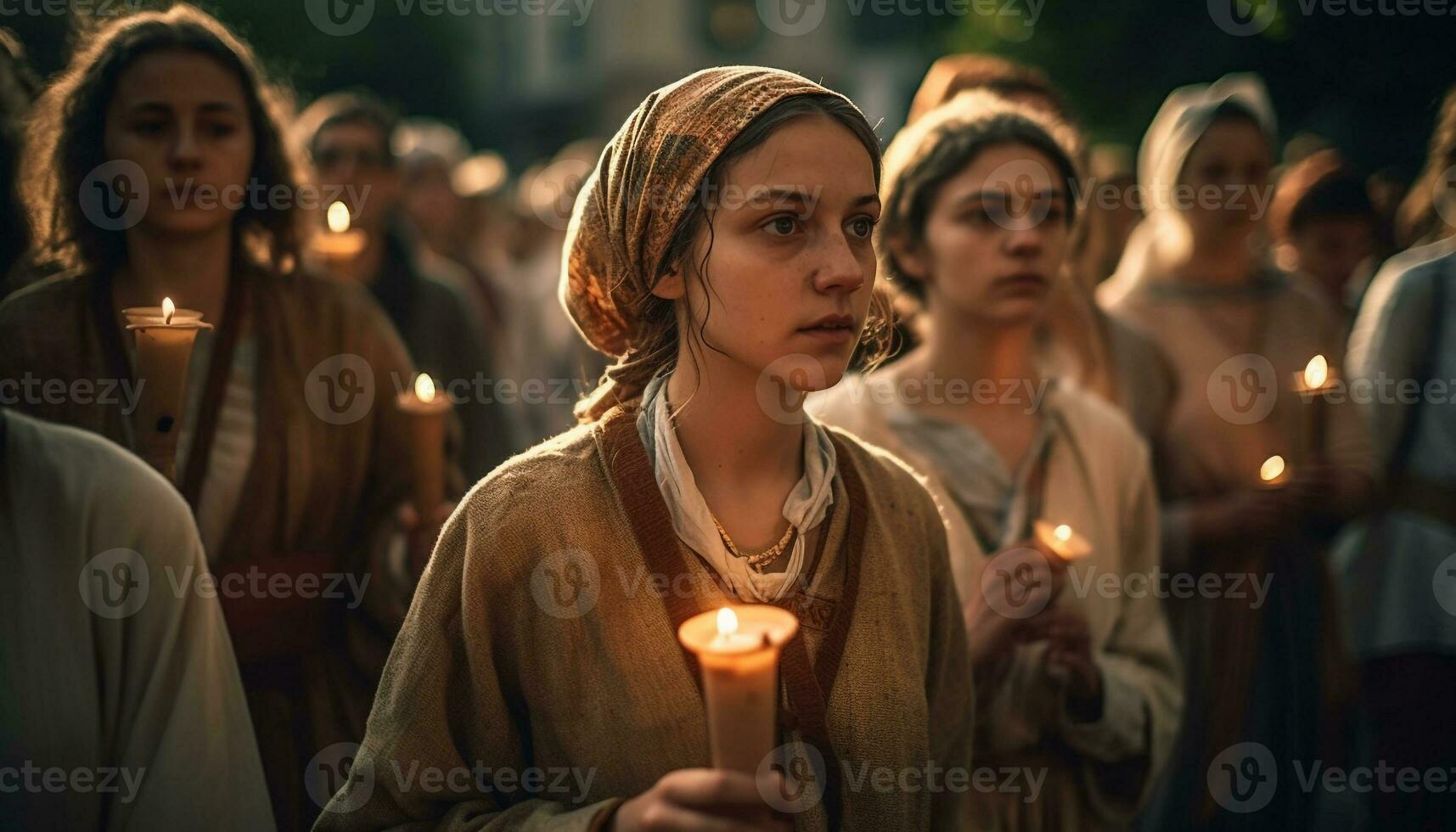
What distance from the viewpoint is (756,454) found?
224 cm

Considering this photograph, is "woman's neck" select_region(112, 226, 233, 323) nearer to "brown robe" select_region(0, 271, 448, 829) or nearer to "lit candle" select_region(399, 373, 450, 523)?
"brown robe" select_region(0, 271, 448, 829)

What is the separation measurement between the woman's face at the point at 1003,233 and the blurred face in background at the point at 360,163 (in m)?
3.58

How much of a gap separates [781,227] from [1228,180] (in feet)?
11.2

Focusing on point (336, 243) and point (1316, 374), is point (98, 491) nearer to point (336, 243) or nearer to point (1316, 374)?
point (336, 243)

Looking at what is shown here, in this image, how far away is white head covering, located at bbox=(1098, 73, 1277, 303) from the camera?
4.90 m

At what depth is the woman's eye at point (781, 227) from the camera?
6.80 ft

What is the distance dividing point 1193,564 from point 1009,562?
1621 millimetres

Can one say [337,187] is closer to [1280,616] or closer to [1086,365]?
[1086,365]

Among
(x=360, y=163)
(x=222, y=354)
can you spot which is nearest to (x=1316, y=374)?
(x=222, y=354)
